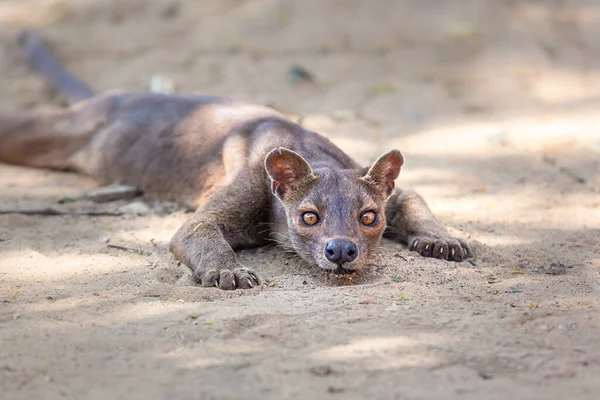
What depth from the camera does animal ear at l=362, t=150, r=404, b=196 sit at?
208 inches

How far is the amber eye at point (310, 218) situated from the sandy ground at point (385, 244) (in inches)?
12.2

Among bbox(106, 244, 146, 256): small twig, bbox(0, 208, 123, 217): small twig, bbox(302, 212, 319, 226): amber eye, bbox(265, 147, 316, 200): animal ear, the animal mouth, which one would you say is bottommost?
bbox(0, 208, 123, 217): small twig

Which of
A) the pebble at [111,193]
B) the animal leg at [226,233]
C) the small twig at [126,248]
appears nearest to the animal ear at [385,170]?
the animal leg at [226,233]

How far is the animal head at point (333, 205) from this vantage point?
486 cm

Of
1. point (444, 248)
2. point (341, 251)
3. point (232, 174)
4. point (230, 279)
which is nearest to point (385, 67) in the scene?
point (232, 174)

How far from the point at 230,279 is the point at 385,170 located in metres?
1.33

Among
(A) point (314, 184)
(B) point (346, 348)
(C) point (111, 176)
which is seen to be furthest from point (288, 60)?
(B) point (346, 348)

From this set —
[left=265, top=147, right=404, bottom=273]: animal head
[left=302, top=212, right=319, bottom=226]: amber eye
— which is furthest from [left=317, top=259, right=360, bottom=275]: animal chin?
[left=302, top=212, right=319, bottom=226]: amber eye

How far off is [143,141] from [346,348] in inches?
149

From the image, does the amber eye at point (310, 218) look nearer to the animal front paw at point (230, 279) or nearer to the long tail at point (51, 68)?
the animal front paw at point (230, 279)

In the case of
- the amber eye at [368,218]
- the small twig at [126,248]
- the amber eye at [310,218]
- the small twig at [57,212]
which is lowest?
the small twig at [57,212]

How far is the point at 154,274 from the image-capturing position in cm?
482

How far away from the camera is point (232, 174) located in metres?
5.88

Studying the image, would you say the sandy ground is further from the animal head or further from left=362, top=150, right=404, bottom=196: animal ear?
left=362, top=150, right=404, bottom=196: animal ear
